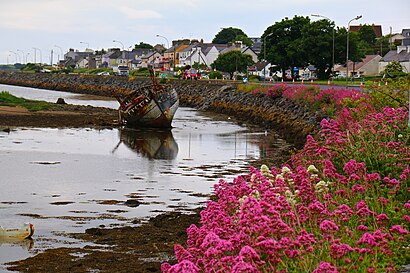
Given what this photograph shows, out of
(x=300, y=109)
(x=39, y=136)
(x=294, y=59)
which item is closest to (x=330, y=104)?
(x=300, y=109)

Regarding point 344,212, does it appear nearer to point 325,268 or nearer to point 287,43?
point 325,268

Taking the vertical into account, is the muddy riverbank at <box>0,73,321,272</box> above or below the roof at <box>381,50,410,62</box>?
below

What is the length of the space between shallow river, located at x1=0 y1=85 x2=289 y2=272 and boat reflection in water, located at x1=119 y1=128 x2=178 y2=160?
6 centimetres

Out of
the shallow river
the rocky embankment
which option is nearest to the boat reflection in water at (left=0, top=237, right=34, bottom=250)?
the shallow river

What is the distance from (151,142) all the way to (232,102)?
26.6 meters

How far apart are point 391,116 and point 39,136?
26375 millimetres

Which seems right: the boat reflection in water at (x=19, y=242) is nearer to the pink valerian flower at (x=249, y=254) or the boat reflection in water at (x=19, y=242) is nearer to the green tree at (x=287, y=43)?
the pink valerian flower at (x=249, y=254)

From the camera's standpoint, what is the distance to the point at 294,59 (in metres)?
88.2

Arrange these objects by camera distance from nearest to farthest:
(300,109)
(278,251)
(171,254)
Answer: (278,251)
(171,254)
(300,109)

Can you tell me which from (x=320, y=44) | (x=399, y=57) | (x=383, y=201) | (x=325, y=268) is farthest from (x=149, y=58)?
(x=325, y=268)

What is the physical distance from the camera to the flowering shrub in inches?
316

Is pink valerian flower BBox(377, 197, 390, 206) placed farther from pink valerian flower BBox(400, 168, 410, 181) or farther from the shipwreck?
the shipwreck

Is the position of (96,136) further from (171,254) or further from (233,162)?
(171,254)

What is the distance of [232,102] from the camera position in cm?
6600
